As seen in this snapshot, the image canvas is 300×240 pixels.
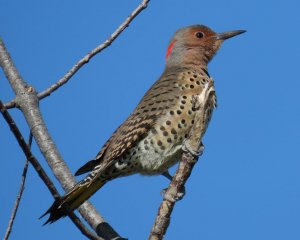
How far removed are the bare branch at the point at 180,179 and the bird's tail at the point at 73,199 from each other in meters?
0.70

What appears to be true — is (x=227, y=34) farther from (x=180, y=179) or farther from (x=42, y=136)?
(x=180, y=179)

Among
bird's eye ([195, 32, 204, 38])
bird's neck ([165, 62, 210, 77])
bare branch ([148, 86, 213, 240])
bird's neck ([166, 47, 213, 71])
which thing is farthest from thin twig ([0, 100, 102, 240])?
bird's eye ([195, 32, 204, 38])

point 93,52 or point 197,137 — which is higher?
point 93,52

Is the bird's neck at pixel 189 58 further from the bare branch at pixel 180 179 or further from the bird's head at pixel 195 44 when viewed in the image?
the bare branch at pixel 180 179

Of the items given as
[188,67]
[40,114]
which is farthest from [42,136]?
[188,67]

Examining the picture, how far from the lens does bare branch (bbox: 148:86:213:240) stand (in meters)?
3.62

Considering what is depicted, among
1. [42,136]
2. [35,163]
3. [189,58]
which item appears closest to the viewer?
[35,163]

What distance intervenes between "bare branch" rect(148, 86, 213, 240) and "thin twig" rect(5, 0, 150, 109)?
94cm

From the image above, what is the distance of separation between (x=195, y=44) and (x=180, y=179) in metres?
3.23

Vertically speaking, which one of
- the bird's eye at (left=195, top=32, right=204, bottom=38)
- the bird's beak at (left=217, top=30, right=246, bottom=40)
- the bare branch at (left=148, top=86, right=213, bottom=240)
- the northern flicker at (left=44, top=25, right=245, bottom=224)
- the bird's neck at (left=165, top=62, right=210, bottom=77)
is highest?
the bird's eye at (left=195, top=32, right=204, bottom=38)

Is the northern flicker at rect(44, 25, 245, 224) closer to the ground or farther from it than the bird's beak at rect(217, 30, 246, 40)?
closer to the ground

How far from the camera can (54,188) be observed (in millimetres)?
3402

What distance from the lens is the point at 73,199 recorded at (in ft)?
14.9

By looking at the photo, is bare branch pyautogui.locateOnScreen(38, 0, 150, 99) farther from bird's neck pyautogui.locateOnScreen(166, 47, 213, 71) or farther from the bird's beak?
the bird's beak
